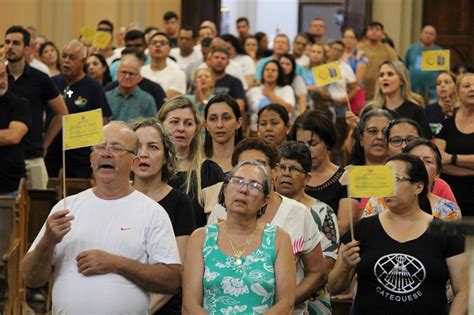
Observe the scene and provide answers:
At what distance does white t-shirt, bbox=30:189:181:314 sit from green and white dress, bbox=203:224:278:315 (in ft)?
0.69

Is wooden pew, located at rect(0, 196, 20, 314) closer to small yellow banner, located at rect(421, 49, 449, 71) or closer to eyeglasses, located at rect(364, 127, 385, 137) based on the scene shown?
eyeglasses, located at rect(364, 127, 385, 137)

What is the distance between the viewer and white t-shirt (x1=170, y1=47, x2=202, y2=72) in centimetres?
1521

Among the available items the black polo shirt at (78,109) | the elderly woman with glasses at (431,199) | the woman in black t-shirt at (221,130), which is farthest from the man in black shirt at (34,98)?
the elderly woman with glasses at (431,199)

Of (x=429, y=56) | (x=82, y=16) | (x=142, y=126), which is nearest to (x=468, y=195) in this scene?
(x=429, y=56)

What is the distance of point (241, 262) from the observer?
5547mm

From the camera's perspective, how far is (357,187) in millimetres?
6074

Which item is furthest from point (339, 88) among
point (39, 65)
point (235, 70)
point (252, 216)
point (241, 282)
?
point (241, 282)

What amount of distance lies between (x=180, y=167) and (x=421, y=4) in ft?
45.7

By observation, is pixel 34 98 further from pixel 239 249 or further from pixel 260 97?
pixel 239 249

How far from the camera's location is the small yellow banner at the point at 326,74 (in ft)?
33.9

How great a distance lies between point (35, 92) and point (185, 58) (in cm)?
491

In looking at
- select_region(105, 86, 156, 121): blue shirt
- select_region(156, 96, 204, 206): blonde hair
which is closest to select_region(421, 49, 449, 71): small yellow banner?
select_region(105, 86, 156, 121): blue shirt

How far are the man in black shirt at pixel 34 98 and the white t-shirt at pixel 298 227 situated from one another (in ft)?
14.5

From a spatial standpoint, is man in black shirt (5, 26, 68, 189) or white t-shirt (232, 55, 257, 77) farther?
white t-shirt (232, 55, 257, 77)
